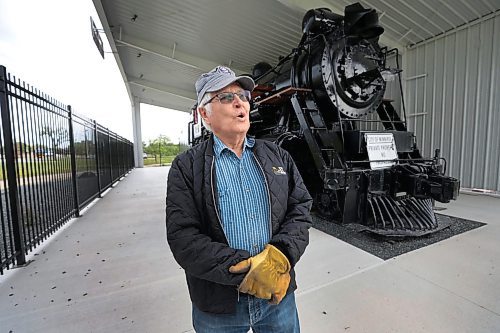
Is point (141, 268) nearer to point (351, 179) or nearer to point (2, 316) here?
point (2, 316)

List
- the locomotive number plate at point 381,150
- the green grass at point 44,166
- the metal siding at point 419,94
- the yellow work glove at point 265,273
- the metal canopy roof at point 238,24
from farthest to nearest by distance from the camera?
the metal siding at point 419,94, the metal canopy roof at point 238,24, the locomotive number plate at point 381,150, the green grass at point 44,166, the yellow work glove at point 265,273

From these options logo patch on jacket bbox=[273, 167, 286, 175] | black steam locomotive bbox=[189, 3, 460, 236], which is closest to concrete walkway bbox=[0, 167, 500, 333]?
black steam locomotive bbox=[189, 3, 460, 236]

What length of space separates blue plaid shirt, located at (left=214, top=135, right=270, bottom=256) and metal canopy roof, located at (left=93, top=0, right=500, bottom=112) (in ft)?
16.7

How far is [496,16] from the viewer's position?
4.93 m

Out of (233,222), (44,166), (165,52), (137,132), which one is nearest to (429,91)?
(233,222)

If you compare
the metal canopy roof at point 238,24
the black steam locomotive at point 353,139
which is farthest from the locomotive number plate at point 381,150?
the metal canopy roof at point 238,24

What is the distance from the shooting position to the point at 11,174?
236cm

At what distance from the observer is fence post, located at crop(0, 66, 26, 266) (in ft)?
7.53

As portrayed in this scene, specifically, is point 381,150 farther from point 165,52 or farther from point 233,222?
point 165,52

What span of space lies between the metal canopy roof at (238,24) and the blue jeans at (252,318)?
17.9ft

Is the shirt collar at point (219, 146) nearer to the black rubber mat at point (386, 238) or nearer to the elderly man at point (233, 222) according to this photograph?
the elderly man at point (233, 222)

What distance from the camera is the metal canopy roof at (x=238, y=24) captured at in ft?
16.9

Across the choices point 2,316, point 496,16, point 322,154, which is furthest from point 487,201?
point 2,316

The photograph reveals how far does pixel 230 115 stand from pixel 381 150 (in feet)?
8.76
